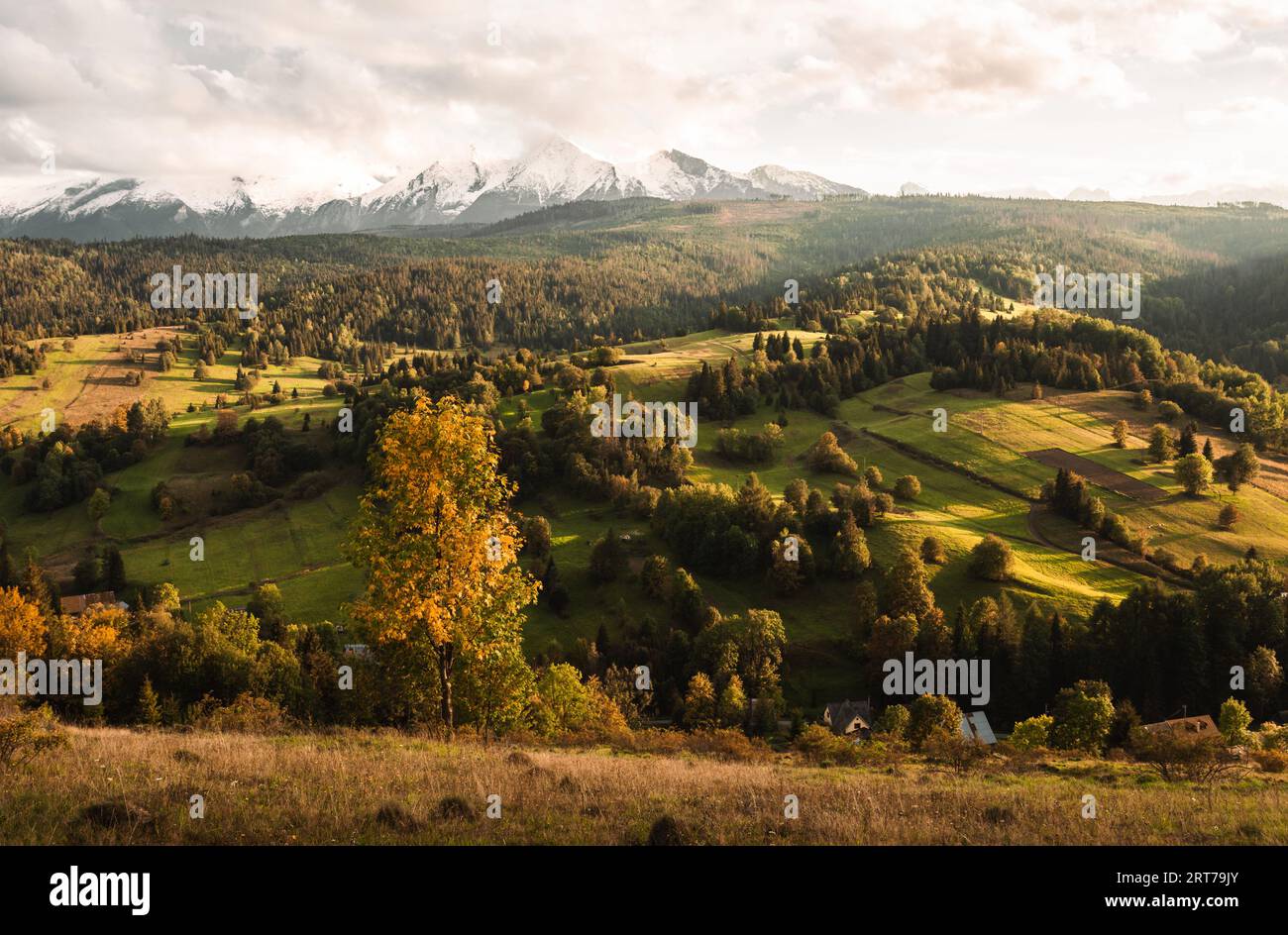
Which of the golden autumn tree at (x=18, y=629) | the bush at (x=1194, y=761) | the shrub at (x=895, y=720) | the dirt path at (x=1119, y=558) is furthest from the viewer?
the dirt path at (x=1119, y=558)

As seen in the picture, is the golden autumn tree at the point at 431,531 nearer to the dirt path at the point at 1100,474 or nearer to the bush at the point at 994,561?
the bush at the point at 994,561

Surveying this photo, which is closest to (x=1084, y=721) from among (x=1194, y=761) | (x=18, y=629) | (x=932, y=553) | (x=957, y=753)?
(x=932, y=553)

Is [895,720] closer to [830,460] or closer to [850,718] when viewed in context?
[850,718]

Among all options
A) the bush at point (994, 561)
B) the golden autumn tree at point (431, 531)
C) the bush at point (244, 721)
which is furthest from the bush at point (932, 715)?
the bush at point (244, 721)

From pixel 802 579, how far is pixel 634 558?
24450 mm

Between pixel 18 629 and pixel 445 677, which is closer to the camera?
pixel 445 677

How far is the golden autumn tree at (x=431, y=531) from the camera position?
84.0 feet

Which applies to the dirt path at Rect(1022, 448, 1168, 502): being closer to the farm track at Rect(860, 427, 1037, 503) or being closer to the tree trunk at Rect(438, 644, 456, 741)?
the farm track at Rect(860, 427, 1037, 503)

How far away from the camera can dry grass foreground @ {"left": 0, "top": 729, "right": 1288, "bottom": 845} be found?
40.9 ft

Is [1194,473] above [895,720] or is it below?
above

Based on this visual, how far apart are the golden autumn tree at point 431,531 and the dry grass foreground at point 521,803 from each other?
16.9 feet

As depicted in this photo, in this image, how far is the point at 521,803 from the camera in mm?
14680

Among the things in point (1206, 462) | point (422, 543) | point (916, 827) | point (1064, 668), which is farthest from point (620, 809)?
point (1206, 462)

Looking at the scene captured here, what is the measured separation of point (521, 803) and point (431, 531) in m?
13.1
